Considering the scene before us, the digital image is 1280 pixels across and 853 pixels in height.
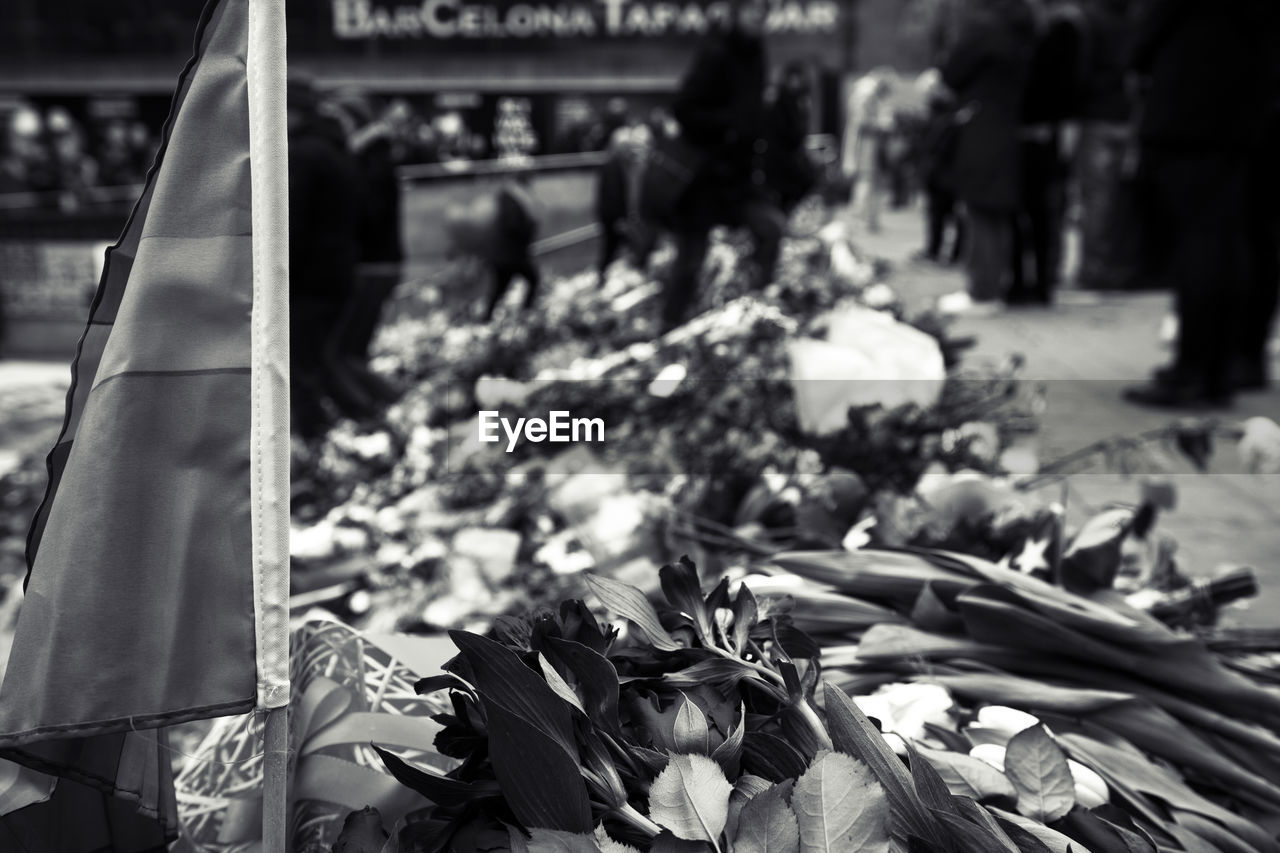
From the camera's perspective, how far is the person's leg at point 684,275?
6125 mm

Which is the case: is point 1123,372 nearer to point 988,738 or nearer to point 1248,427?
point 1248,427

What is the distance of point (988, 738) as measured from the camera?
136 cm

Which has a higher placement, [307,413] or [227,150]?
[227,150]

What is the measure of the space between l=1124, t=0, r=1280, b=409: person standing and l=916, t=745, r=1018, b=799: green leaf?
4.24 meters

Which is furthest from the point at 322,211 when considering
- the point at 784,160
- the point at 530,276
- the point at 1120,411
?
the point at 1120,411

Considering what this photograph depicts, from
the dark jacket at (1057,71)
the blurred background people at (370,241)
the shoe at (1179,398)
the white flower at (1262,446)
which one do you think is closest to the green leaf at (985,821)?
the white flower at (1262,446)

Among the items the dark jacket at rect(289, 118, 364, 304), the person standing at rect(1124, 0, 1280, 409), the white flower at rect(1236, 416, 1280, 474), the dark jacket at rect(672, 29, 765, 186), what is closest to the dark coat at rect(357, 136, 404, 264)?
the dark jacket at rect(289, 118, 364, 304)

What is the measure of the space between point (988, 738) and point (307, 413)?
5533mm

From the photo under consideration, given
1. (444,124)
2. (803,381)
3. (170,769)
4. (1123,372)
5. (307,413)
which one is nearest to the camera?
(170,769)

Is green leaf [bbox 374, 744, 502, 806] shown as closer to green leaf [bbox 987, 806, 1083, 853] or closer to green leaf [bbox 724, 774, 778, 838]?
green leaf [bbox 724, 774, 778, 838]

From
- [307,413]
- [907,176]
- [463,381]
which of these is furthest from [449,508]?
[907,176]

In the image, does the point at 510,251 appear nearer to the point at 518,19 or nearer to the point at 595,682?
the point at 595,682

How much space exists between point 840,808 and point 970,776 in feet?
0.88

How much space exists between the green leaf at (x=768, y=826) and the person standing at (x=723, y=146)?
521 cm
